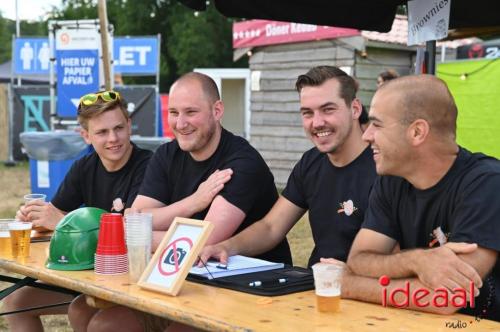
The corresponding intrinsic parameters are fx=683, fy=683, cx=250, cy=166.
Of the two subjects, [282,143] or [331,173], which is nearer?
[331,173]

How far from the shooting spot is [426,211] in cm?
241

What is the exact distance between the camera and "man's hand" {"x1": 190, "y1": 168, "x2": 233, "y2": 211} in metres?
3.29

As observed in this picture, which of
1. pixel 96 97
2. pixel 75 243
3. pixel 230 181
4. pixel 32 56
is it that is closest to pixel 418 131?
pixel 230 181

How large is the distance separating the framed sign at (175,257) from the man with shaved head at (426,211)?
52 centimetres

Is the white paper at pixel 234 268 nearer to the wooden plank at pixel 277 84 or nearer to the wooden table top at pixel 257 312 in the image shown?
the wooden table top at pixel 257 312

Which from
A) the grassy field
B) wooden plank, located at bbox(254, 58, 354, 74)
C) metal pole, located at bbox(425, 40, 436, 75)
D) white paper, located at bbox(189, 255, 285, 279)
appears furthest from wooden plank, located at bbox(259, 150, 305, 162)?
white paper, located at bbox(189, 255, 285, 279)

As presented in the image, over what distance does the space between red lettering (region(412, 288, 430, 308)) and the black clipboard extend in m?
0.44

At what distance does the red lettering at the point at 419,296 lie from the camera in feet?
Answer: 6.86

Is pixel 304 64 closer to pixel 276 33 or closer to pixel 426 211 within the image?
pixel 276 33

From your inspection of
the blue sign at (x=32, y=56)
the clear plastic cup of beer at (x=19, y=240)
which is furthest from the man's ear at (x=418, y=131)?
the blue sign at (x=32, y=56)

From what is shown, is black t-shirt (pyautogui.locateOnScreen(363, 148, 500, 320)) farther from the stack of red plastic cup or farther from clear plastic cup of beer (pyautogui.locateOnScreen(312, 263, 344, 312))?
the stack of red plastic cup

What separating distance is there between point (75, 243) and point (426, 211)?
54.3 inches

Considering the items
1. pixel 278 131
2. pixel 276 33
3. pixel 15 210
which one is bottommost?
pixel 15 210

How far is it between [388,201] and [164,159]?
148cm
